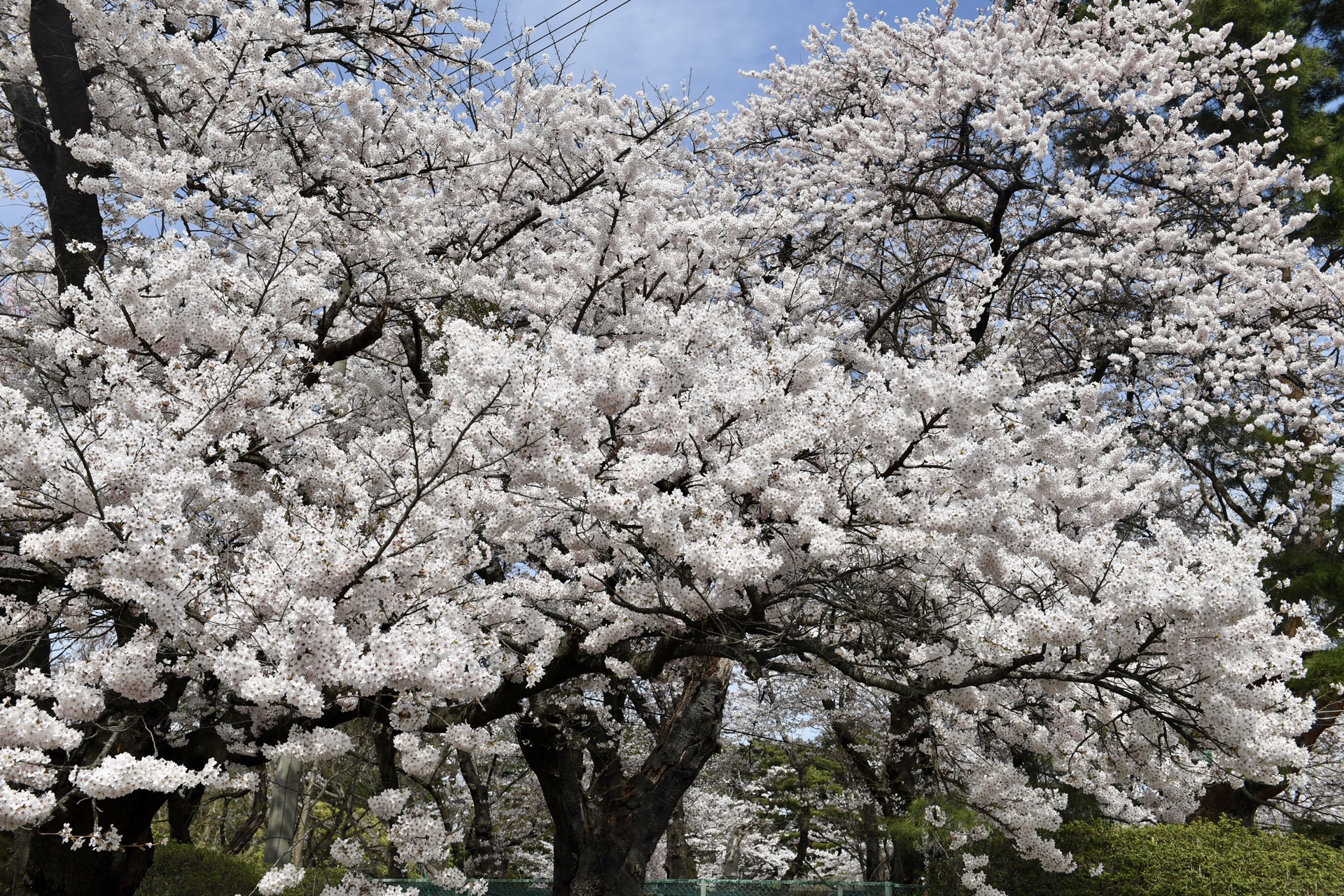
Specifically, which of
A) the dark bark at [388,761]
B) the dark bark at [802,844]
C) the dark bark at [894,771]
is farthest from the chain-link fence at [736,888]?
the dark bark at [802,844]

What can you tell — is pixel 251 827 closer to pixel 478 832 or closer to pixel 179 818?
pixel 179 818

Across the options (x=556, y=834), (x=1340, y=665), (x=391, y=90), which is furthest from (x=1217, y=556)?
(x=391, y=90)

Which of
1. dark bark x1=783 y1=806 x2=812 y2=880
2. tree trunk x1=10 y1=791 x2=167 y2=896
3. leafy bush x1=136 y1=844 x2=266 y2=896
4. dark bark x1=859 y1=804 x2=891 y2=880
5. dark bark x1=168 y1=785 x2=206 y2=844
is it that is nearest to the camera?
tree trunk x1=10 y1=791 x2=167 y2=896

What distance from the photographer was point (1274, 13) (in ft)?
40.6

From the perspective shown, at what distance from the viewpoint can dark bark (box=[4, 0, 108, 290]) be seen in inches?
245

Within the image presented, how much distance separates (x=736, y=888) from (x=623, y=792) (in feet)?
11.0

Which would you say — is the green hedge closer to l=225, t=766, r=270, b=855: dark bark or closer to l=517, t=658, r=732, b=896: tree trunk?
l=517, t=658, r=732, b=896: tree trunk

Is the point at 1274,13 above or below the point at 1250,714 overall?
above

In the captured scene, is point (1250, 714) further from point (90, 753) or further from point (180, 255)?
point (90, 753)

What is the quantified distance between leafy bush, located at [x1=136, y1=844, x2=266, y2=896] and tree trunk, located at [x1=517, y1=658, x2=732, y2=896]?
3.20 m

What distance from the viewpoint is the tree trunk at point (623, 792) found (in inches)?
280

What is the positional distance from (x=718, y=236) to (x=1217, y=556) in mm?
4524

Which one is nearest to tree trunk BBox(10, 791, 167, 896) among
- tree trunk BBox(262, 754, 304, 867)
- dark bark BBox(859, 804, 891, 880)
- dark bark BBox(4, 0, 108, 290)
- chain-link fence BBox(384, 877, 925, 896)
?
tree trunk BBox(262, 754, 304, 867)

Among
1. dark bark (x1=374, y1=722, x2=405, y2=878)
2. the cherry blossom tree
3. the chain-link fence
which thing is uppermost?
the cherry blossom tree
